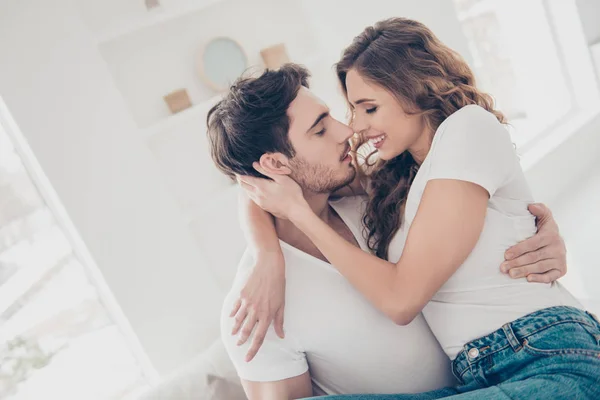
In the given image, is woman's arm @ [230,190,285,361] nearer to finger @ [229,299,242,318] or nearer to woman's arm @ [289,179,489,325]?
finger @ [229,299,242,318]

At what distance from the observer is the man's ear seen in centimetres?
150

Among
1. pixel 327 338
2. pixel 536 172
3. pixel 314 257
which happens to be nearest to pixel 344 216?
pixel 314 257

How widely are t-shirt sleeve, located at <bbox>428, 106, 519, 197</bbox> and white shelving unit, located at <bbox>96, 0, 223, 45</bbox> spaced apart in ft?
4.54

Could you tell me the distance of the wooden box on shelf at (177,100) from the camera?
2.35 metres

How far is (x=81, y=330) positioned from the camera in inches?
81.2

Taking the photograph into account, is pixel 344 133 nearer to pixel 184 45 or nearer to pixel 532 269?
pixel 532 269

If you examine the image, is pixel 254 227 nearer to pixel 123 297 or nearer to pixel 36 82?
pixel 123 297

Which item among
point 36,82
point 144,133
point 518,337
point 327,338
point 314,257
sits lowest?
point 518,337

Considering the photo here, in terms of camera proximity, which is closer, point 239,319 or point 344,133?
point 239,319

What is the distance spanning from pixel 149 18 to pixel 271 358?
1527mm

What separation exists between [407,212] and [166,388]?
0.78 metres

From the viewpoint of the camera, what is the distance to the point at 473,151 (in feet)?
4.11

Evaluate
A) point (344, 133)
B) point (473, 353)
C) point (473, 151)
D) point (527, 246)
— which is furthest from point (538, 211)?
point (344, 133)

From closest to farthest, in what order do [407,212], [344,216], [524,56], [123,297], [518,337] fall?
1. [518,337]
2. [407,212]
3. [344,216]
4. [123,297]
5. [524,56]
